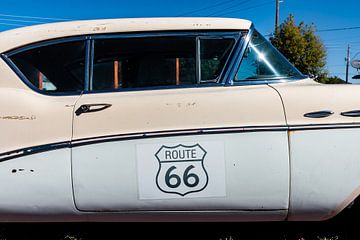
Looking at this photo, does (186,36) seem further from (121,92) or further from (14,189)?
(14,189)

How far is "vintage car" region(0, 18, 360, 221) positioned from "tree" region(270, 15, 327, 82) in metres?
19.4

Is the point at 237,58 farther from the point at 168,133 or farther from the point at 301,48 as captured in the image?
the point at 301,48

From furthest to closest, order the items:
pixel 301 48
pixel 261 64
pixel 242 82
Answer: pixel 301 48
pixel 261 64
pixel 242 82

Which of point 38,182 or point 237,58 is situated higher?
point 237,58

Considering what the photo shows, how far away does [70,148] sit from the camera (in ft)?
6.73

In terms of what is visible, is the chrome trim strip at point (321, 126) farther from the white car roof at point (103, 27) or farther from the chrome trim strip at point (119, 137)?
the white car roof at point (103, 27)

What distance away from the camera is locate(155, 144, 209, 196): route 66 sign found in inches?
79.4

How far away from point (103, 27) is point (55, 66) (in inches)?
17.5

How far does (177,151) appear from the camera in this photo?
6.62ft

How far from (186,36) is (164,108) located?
618 mm

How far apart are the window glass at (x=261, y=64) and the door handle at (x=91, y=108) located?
91cm

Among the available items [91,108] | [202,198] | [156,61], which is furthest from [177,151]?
[156,61]

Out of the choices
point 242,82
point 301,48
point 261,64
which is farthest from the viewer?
point 301,48

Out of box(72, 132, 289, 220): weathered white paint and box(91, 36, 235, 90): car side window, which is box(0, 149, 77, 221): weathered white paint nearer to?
box(72, 132, 289, 220): weathered white paint
